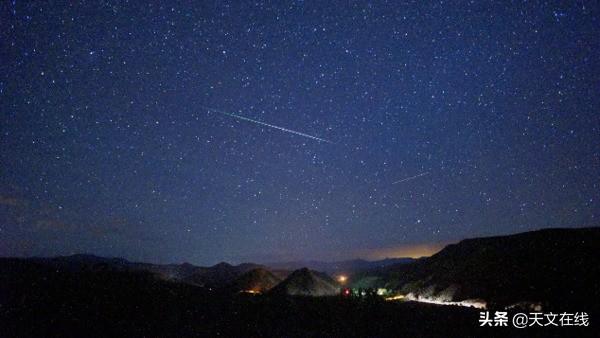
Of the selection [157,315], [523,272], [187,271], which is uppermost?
[523,272]

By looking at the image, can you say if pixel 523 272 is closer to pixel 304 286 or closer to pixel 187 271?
pixel 304 286

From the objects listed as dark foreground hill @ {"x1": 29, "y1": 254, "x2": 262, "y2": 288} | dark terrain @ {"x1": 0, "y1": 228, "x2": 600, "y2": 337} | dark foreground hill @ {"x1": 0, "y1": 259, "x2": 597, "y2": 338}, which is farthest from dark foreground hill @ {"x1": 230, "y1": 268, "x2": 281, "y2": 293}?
dark foreground hill @ {"x1": 0, "y1": 259, "x2": 597, "y2": 338}

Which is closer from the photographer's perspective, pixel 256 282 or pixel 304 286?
pixel 304 286

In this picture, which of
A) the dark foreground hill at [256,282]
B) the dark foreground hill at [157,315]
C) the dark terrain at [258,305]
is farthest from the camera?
the dark foreground hill at [256,282]

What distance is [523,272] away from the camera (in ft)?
83.9

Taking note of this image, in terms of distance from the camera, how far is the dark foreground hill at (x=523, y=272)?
843 inches

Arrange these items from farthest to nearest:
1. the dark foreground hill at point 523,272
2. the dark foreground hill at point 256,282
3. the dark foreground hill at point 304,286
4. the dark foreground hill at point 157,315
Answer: the dark foreground hill at point 256,282 → the dark foreground hill at point 304,286 → the dark foreground hill at point 523,272 → the dark foreground hill at point 157,315

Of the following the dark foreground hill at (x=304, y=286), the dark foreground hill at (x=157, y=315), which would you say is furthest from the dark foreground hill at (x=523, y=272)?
the dark foreground hill at (x=304, y=286)

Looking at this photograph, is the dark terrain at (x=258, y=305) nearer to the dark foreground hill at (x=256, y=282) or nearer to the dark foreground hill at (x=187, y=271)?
the dark foreground hill at (x=187, y=271)

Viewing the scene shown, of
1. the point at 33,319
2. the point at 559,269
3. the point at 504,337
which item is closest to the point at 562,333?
the point at 504,337

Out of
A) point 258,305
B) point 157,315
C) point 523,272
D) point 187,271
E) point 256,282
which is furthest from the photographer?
point 187,271

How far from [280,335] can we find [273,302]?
8.28 meters

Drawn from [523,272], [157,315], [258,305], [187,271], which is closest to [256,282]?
[258,305]

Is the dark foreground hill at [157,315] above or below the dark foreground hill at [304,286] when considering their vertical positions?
→ above
